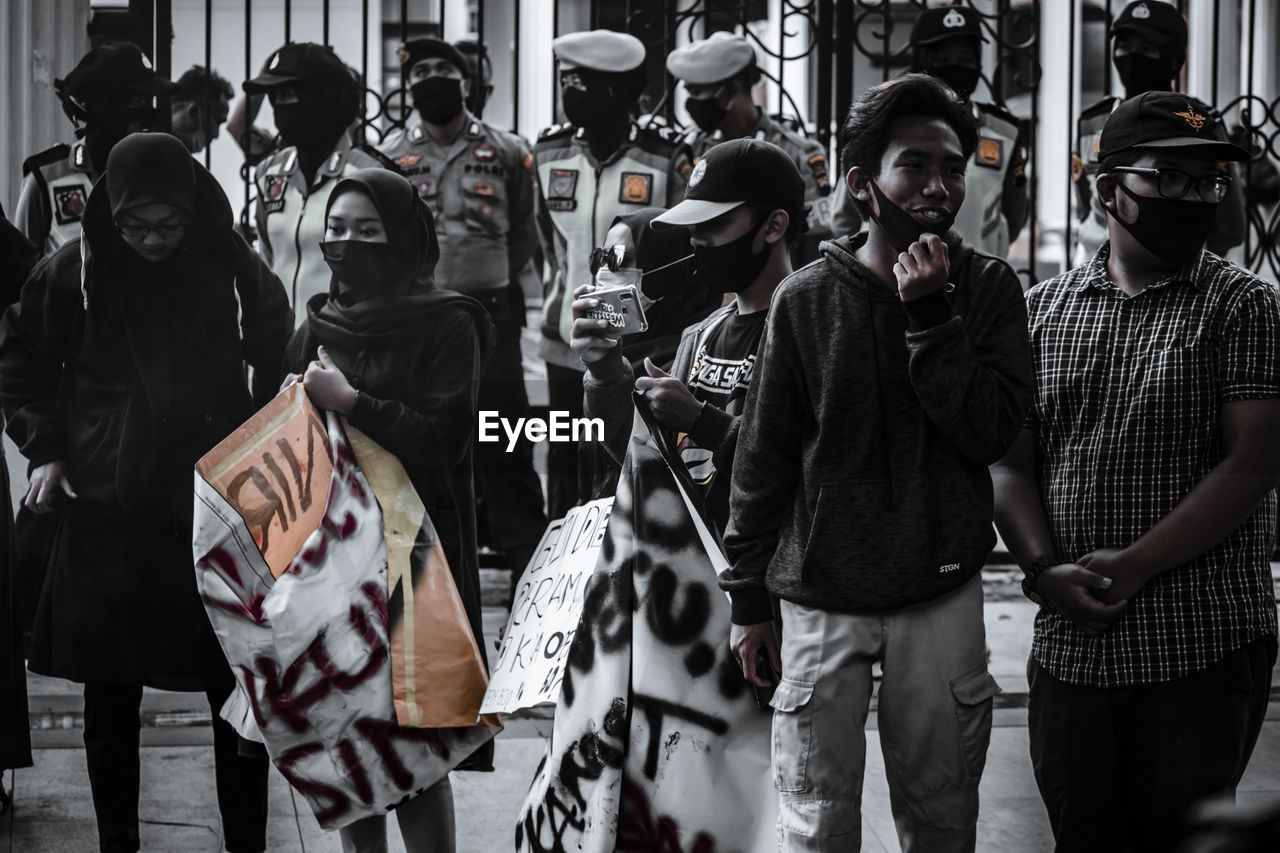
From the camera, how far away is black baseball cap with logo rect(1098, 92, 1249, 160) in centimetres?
296

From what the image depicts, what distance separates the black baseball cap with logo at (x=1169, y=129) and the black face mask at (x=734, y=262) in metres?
0.69

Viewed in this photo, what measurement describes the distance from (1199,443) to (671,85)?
3.29m

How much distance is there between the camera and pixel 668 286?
362 cm

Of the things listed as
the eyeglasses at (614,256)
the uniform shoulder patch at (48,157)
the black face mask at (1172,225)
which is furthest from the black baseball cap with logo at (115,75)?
the black face mask at (1172,225)

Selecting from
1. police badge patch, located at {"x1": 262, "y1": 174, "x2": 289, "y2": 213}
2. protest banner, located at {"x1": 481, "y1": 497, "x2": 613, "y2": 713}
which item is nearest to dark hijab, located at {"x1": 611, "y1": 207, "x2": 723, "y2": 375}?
protest banner, located at {"x1": 481, "y1": 497, "x2": 613, "y2": 713}

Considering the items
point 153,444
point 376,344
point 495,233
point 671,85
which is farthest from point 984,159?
point 153,444

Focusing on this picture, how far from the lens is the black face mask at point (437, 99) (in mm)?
5293

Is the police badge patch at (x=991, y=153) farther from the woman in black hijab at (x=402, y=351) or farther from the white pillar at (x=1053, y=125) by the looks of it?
the white pillar at (x=1053, y=125)

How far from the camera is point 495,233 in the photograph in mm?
5484

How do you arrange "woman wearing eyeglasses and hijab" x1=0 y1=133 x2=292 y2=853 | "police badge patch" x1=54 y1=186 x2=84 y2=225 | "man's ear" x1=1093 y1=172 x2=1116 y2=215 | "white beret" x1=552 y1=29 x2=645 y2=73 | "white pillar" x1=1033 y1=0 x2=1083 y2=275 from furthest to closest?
"white pillar" x1=1033 y1=0 x2=1083 y2=275, "white beret" x1=552 y1=29 x2=645 y2=73, "police badge patch" x1=54 y1=186 x2=84 y2=225, "woman wearing eyeglasses and hijab" x1=0 y1=133 x2=292 y2=853, "man's ear" x1=1093 y1=172 x2=1116 y2=215

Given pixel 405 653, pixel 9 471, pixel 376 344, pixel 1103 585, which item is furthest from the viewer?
pixel 9 471

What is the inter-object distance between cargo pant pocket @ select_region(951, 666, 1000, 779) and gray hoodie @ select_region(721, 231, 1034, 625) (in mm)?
170

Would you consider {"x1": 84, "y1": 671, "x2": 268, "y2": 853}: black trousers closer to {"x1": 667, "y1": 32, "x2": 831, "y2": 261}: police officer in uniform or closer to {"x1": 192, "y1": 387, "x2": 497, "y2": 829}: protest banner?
{"x1": 192, "y1": 387, "x2": 497, "y2": 829}: protest banner

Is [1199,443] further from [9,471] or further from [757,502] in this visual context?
[9,471]
